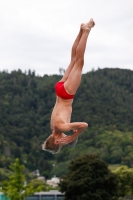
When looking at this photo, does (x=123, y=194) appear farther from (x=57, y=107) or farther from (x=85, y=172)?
(x=57, y=107)

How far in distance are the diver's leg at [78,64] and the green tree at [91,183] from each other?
5301 centimetres

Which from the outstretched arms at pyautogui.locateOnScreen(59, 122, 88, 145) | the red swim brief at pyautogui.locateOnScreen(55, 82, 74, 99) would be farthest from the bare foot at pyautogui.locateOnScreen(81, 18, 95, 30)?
the outstretched arms at pyautogui.locateOnScreen(59, 122, 88, 145)

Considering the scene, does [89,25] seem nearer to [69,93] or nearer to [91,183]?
[69,93]

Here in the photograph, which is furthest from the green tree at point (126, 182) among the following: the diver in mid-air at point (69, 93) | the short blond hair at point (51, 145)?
the diver in mid-air at point (69, 93)

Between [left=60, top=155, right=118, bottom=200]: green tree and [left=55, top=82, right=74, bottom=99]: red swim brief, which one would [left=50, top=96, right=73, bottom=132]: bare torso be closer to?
[left=55, top=82, right=74, bottom=99]: red swim brief

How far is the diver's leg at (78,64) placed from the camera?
15.2 m

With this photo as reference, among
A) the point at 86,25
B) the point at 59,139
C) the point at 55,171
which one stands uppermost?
the point at 55,171

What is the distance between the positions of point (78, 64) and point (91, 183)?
53.9 metres

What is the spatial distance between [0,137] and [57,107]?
182974 millimetres

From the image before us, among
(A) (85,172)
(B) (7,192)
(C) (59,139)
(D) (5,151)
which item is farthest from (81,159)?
(D) (5,151)

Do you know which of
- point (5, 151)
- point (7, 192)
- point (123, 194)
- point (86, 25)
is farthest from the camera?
point (5, 151)

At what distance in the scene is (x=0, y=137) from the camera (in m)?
197

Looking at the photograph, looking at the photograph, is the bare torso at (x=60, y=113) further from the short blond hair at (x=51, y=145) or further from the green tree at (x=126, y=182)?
the green tree at (x=126, y=182)

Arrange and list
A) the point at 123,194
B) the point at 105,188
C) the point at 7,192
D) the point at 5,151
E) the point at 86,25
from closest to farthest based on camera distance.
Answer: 1. the point at 86,25
2. the point at 7,192
3. the point at 105,188
4. the point at 123,194
5. the point at 5,151
